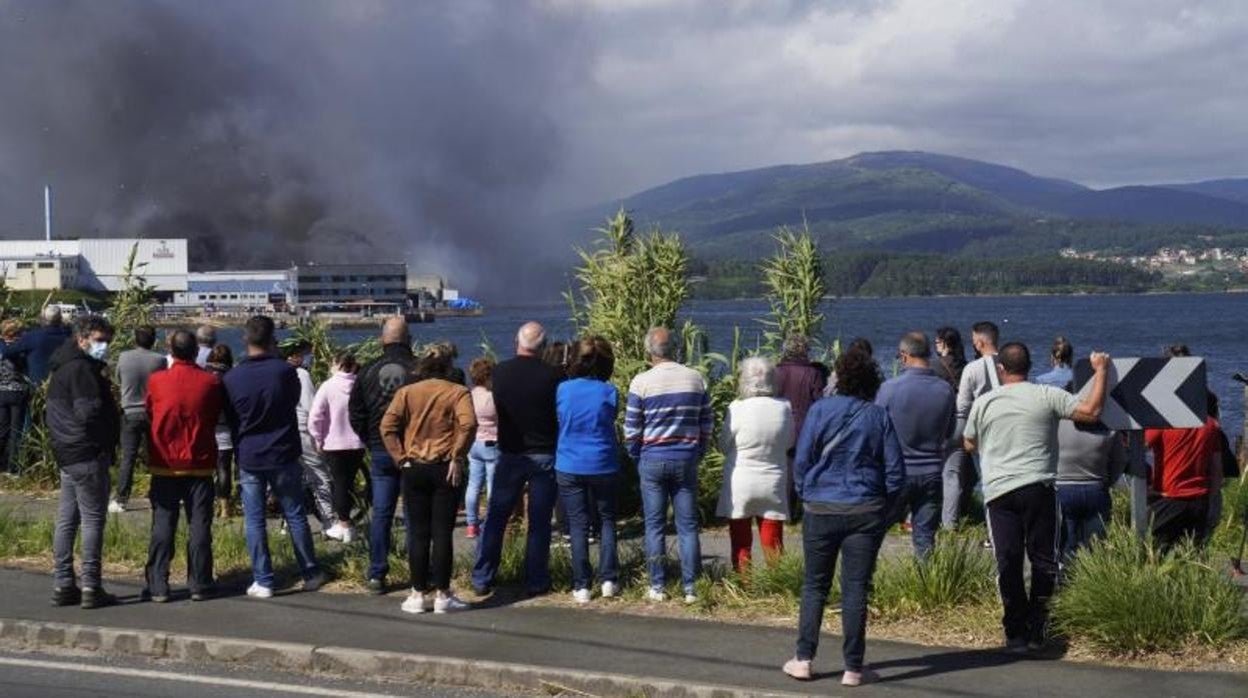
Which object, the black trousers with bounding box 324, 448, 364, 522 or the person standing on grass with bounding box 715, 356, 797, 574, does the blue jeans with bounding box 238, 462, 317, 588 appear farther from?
the person standing on grass with bounding box 715, 356, 797, 574

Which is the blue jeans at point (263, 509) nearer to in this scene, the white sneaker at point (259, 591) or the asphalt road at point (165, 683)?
the white sneaker at point (259, 591)

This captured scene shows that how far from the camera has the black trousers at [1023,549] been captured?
8.75m

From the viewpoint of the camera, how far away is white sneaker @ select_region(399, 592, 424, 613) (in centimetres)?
998

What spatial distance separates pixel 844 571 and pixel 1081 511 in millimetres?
2132

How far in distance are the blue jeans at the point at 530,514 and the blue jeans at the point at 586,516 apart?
15cm

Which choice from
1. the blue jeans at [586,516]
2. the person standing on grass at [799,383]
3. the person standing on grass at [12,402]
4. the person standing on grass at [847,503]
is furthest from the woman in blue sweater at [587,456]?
the person standing on grass at [12,402]

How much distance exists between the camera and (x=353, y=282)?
158125 mm

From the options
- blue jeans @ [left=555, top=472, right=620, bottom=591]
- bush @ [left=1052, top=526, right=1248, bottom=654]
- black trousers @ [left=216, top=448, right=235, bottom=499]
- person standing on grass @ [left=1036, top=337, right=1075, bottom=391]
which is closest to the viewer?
bush @ [left=1052, top=526, right=1248, bottom=654]

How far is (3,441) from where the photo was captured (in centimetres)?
1689

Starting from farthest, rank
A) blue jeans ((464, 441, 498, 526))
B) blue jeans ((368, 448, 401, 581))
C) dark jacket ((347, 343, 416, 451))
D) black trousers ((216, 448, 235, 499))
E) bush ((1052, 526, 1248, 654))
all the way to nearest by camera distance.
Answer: black trousers ((216, 448, 235, 499)) → blue jeans ((464, 441, 498, 526)) → dark jacket ((347, 343, 416, 451)) → blue jeans ((368, 448, 401, 581)) → bush ((1052, 526, 1248, 654))

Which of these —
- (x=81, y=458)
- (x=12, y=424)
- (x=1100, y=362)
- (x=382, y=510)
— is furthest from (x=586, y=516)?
(x=12, y=424)

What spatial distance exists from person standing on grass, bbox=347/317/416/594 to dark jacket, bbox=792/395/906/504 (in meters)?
3.15

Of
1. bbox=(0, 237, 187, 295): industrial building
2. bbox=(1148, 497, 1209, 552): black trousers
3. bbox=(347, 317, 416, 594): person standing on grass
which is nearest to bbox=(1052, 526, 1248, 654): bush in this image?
bbox=(1148, 497, 1209, 552): black trousers

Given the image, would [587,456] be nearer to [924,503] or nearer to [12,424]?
[924,503]
